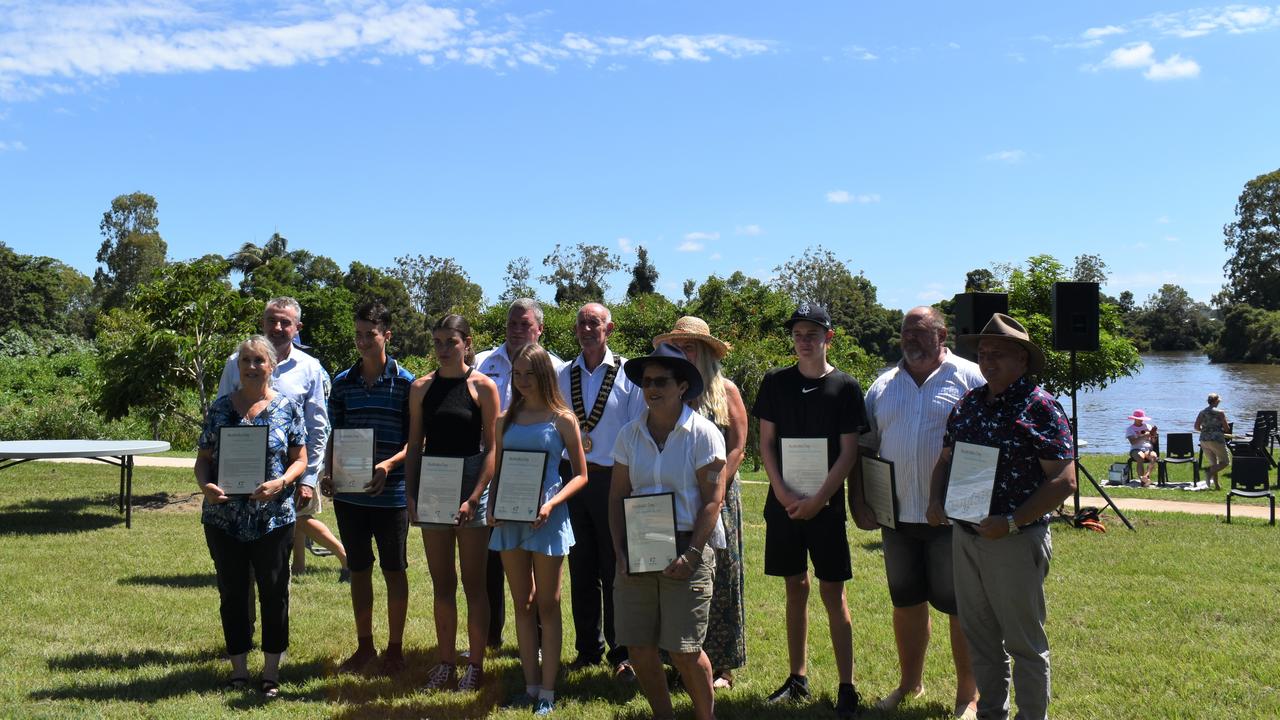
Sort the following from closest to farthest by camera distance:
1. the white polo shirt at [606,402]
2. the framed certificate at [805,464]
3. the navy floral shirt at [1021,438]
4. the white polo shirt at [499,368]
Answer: the navy floral shirt at [1021,438] → the framed certificate at [805,464] → the white polo shirt at [606,402] → the white polo shirt at [499,368]

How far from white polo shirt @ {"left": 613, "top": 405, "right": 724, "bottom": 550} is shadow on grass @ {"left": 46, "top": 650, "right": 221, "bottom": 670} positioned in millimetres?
3256

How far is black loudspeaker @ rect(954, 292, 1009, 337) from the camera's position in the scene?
9.27 metres

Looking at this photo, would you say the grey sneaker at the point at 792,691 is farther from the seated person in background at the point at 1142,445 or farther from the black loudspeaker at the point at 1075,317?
the seated person in background at the point at 1142,445

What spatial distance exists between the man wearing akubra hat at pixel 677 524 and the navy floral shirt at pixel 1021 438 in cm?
113

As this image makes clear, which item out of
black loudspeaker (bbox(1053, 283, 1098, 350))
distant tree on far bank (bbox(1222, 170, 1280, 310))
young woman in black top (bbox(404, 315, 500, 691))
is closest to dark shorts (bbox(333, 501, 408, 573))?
young woman in black top (bbox(404, 315, 500, 691))

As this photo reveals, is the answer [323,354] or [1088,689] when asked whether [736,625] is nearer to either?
[1088,689]

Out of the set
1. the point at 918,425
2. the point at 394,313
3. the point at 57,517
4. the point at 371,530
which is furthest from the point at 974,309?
the point at 394,313

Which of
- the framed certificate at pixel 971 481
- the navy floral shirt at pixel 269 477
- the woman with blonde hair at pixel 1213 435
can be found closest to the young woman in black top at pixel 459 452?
the navy floral shirt at pixel 269 477

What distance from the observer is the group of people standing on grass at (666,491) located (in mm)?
3924

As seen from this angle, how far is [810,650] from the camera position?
5777 millimetres

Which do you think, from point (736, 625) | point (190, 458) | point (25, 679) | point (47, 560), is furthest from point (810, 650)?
point (190, 458)

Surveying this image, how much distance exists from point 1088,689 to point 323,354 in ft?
119

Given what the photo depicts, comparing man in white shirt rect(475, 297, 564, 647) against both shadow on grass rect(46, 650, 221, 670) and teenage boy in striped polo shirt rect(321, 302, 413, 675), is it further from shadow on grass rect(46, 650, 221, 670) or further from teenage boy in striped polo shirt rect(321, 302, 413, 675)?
shadow on grass rect(46, 650, 221, 670)

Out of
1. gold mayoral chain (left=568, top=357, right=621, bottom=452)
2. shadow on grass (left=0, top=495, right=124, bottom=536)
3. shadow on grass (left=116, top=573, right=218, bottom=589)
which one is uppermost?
gold mayoral chain (left=568, top=357, right=621, bottom=452)
